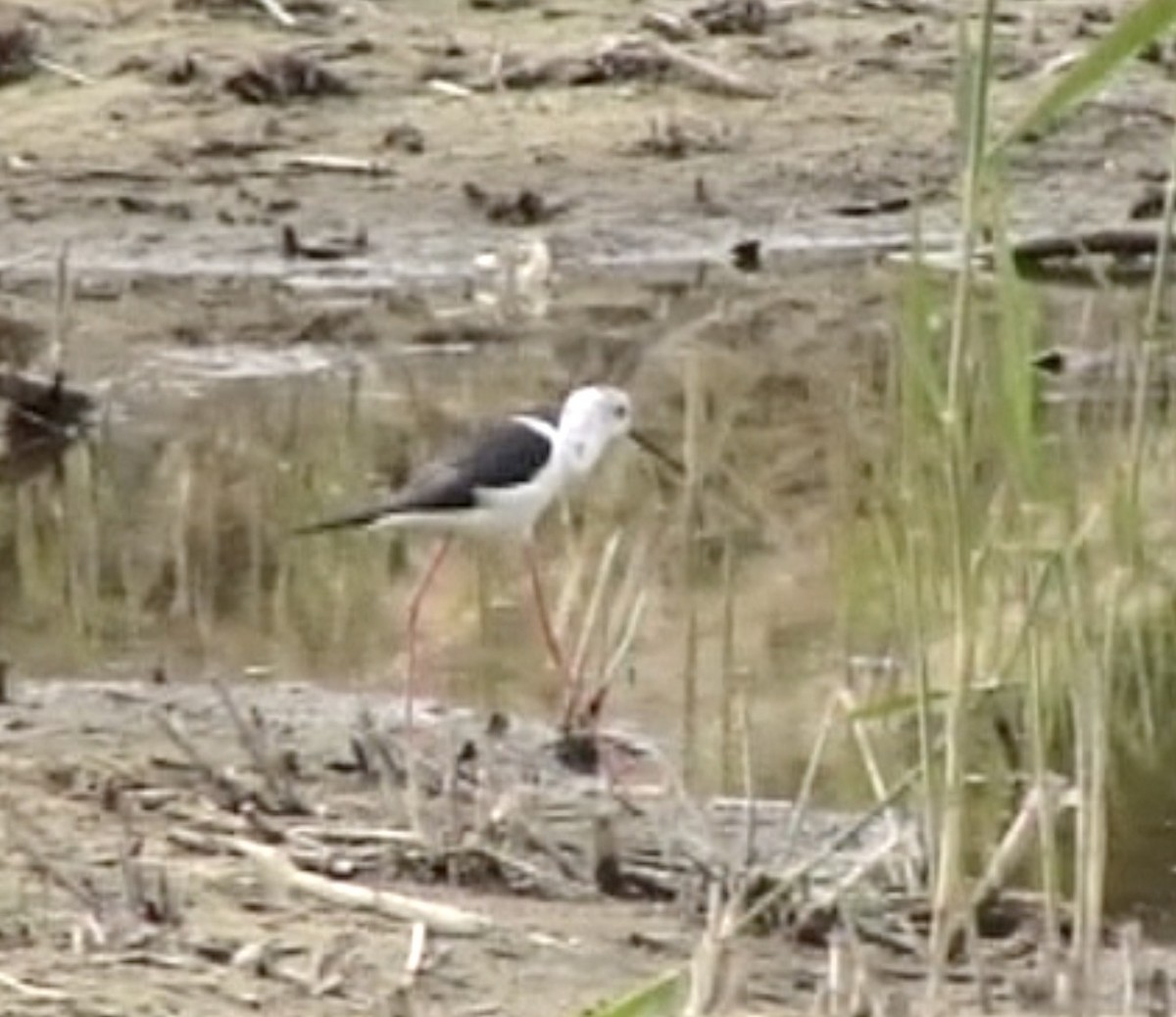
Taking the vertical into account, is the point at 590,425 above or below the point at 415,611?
above

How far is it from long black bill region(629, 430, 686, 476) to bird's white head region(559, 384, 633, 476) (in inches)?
18.4

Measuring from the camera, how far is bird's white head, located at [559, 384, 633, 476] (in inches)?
316

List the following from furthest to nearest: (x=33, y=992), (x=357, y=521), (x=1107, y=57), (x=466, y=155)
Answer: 1. (x=466, y=155)
2. (x=357, y=521)
3. (x=33, y=992)
4. (x=1107, y=57)

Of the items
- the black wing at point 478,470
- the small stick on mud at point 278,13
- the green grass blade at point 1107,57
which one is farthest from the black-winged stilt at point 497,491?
the small stick on mud at point 278,13

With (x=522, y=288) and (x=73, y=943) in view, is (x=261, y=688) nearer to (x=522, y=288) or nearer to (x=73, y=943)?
(x=73, y=943)

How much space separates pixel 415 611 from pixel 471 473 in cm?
26

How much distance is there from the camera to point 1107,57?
3.17 m

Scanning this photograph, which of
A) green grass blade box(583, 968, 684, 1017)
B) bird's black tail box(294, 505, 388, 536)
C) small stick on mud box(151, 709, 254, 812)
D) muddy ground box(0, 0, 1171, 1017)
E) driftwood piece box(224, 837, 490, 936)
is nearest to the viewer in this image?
green grass blade box(583, 968, 684, 1017)

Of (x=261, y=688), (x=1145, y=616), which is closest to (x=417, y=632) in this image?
(x=261, y=688)

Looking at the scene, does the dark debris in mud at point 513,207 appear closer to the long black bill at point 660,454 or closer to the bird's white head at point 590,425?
the long black bill at point 660,454

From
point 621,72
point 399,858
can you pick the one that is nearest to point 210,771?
point 399,858

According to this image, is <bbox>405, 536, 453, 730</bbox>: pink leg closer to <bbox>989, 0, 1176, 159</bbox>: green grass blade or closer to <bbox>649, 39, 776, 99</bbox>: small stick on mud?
<bbox>989, 0, 1176, 159</bbox>: green grass blade

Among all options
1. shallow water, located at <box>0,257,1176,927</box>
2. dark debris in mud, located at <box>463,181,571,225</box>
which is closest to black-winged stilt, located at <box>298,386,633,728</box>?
shallow water, located at <box>0,257,1176,927</box>

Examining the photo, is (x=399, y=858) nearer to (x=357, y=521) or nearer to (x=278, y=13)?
(x=357, y=521)
